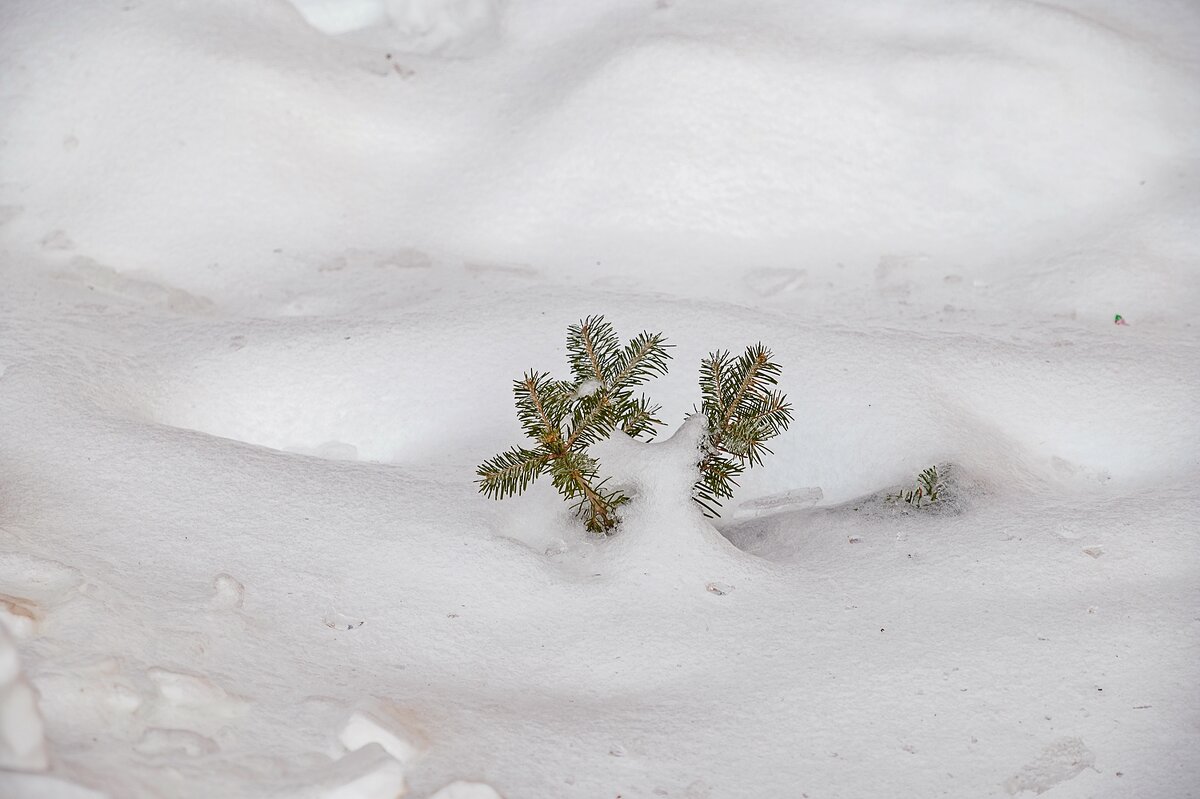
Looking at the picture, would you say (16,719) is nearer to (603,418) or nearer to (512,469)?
(512,469)

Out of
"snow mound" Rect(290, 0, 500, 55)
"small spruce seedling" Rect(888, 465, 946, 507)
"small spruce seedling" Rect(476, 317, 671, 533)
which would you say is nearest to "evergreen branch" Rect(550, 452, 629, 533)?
"small spruce seedling" Rect(476, 317, 671, 533)

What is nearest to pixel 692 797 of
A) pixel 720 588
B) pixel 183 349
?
pixel 720 588

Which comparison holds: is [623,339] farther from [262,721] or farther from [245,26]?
[245,26]

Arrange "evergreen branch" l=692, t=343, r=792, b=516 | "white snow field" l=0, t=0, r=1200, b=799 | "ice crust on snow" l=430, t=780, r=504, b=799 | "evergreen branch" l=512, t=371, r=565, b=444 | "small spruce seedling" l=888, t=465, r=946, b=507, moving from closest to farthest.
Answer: "ice crust on snow" l=430, t=780, r=504, b=799
"white snow field" l=0, t=0, r=1200, b=799
"evergreen branch" l=512, t=371, r=565, b=444
"evergreen branch" l=692, t=343, r=792, b=516
"small spruce seedling" l=888, t=465, r=946, b=507

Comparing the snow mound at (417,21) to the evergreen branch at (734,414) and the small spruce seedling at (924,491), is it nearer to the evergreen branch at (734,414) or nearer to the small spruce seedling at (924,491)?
the evergreen branch at (734,414)

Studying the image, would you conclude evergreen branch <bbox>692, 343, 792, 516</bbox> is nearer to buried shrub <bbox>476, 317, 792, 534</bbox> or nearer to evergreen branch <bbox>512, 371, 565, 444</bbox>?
buried shrub <bbox>476, 317, 792, 534</bbox>

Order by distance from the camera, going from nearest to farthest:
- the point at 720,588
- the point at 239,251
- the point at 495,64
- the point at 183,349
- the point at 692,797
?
the point at 692,797
the point at 720,588
the point at 183,349
the point at 239,251
the point at 495,64

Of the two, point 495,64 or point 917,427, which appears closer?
point 917,427
